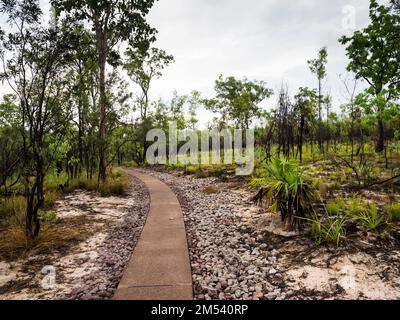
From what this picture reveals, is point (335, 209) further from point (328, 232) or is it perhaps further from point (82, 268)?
point (82, 268)

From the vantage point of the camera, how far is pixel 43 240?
13.7 feet

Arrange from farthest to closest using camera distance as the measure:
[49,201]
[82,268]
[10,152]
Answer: [10,152]
[49,201]
[82,268]

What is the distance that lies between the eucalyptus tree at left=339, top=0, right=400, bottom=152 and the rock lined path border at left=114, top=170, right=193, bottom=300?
35.0 ft

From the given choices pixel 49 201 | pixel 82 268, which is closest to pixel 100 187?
pixel 49 201

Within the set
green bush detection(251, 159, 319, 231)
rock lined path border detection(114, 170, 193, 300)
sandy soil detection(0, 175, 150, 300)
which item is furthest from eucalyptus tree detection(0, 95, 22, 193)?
green bush detection(251, 159, 319, 231)

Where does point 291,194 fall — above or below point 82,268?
above

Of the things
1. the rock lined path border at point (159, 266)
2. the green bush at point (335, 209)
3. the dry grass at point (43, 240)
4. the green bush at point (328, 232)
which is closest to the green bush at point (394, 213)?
the green bush at point (335, 209)

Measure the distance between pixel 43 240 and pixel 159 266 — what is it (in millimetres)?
2235

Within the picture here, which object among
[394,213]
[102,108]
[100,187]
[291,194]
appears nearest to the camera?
[394,213]

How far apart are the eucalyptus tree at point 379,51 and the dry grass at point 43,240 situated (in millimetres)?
11998

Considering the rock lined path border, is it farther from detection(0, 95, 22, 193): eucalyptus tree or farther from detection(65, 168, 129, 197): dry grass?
detection(65, 168, 129, 197): dry grass

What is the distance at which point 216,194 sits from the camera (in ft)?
26.5

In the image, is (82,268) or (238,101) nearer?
(82,268)
